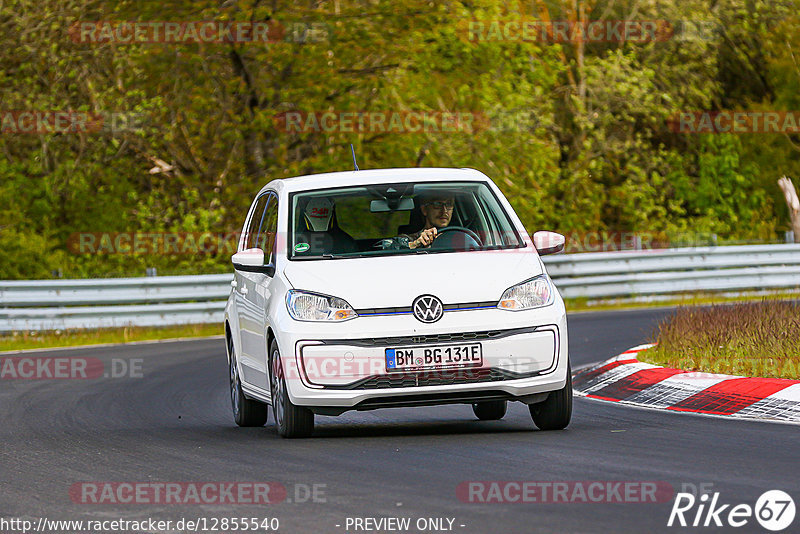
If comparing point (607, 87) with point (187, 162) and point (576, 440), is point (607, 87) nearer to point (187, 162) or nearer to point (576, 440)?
point (187, 162)

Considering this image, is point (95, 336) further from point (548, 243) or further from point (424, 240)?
point (548, 243)

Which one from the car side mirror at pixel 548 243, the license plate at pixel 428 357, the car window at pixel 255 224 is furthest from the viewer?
the car window at pixel 255 224

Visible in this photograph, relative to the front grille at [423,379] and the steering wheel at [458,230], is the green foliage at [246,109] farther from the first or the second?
the front grille at [423,379]

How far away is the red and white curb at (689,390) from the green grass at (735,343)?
8.1 inches

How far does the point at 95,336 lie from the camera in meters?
23.0

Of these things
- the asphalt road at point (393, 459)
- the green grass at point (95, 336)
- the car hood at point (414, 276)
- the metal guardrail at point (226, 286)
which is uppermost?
the car hood at point (414, 276)

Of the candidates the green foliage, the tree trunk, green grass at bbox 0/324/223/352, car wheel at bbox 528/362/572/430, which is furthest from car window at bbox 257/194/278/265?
the tree trunk

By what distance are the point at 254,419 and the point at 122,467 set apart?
2.69 m

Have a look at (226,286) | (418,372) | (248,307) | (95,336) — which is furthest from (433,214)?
(226,286)

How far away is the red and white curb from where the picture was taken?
33.1 feet

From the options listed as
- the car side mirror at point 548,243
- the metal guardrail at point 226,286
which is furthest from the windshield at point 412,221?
the metal guardrail at point 226,286

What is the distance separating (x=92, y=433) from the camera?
35.5 feet

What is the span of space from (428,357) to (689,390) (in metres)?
2.69

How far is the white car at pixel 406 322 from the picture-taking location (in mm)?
9195
